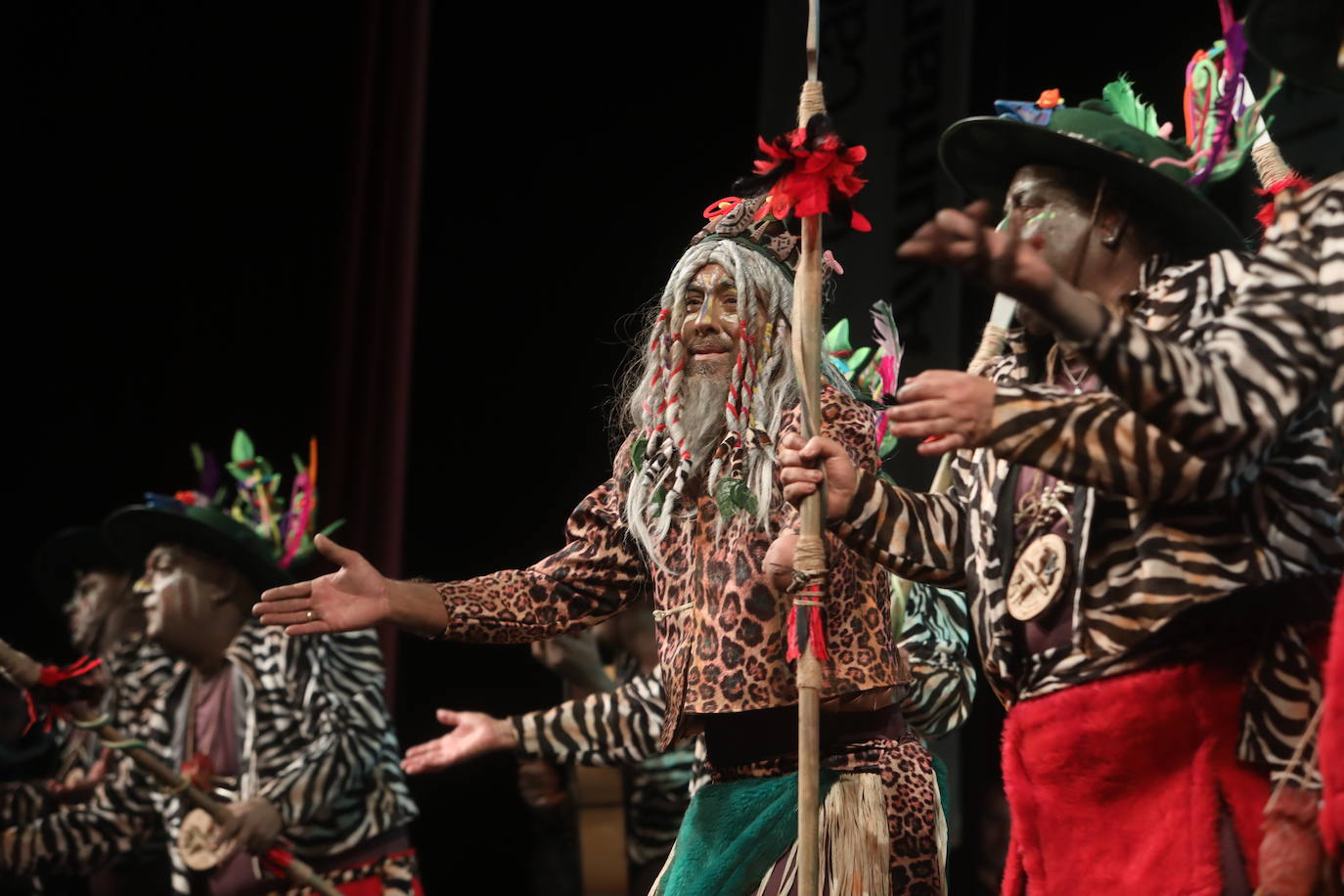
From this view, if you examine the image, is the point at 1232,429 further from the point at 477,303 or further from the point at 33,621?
the point at 33,621

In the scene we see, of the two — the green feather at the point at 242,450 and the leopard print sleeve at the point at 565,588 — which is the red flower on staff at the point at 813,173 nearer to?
the leopard print sleeve at the point at 565,588

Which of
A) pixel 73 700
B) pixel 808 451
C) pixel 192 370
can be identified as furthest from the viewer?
pixel 192 370

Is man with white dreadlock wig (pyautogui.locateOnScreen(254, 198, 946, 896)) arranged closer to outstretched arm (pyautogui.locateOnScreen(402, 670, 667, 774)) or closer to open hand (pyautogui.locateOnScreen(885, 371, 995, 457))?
outstretched arm (pyautogui.locateOnScreen(402, 670, 667, 774))

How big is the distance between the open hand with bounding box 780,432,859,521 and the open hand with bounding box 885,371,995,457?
43 cm

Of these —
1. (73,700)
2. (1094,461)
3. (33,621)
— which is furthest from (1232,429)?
(33,621)

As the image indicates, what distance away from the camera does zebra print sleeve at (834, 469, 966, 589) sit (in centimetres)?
237

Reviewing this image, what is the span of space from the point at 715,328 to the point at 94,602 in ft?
15.2

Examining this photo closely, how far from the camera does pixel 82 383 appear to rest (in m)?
6.95

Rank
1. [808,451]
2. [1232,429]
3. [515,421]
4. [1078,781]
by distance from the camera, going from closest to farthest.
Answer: [1232,429]
[1078,781]
[808,451]
[515,421]

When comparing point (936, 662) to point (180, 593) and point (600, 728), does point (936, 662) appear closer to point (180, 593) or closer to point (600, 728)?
point (600, 728)

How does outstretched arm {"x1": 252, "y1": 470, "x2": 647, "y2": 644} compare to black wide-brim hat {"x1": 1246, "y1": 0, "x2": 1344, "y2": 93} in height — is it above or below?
below

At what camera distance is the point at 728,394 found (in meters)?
2.98

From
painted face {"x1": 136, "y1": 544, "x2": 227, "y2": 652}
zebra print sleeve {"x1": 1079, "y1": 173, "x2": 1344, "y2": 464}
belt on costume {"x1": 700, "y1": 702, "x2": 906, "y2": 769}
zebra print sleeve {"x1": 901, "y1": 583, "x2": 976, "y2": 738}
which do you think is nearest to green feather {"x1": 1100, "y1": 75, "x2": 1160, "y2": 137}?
zebra print sleeve {"x1": 1079, "y1": 173, "x2": 1344, "y2": 464}

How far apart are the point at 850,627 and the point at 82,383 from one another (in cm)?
511
